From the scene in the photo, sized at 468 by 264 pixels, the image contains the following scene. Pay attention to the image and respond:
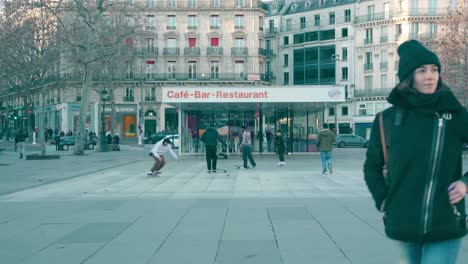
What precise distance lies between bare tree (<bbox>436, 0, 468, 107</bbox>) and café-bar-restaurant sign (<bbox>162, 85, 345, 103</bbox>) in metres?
12.8

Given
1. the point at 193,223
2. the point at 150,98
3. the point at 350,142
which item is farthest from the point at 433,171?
the point at 150,98

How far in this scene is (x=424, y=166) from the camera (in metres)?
3.33

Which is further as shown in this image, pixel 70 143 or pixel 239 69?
pixel 239 69

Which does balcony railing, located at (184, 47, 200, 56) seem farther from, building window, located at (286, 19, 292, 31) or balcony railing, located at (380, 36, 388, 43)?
balcony railing, located at (380, 36, 388, 43)

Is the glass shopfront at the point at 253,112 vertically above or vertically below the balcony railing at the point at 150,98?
below

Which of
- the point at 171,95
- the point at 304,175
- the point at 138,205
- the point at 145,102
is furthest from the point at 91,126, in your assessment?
the point at 138,205

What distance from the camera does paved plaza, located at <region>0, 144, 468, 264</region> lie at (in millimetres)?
7219

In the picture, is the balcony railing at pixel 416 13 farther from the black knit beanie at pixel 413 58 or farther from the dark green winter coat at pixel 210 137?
the black knit beanie at pixel 413 58

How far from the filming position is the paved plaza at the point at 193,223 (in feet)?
23.7

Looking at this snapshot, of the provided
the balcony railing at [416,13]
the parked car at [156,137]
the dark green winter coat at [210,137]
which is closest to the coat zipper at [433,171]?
the dark green winter coat at [210,137]

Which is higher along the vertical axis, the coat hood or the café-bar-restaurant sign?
the café-bar-restaurant sign

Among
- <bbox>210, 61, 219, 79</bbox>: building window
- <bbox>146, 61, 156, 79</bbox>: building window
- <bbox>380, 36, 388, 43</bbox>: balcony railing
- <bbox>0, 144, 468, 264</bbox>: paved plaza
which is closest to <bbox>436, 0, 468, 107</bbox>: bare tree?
<bbox>0, 144, 468, 264</bbox>: paved plaza

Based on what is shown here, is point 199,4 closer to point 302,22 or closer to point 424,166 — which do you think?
point 302,22

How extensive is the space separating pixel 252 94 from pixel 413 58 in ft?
89.4
